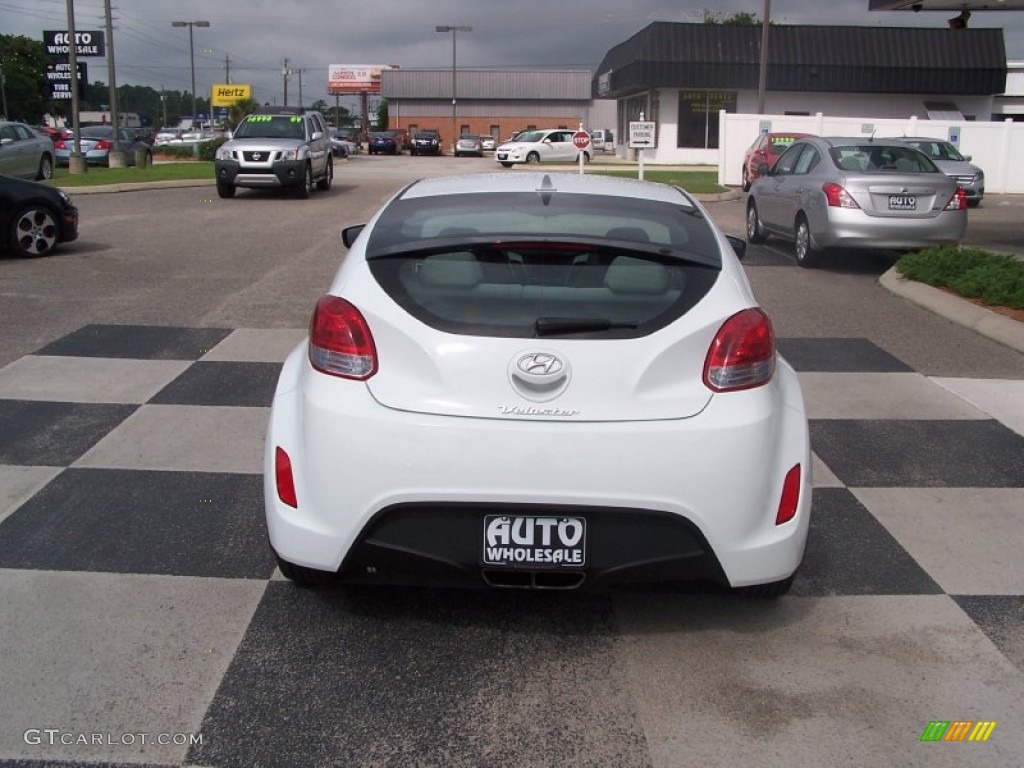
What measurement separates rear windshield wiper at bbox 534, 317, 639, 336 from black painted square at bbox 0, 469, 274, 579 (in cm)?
167

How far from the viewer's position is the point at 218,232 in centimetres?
1603

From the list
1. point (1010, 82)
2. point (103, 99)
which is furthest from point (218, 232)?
point (103, 99)

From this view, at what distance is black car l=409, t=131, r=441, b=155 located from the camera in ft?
189

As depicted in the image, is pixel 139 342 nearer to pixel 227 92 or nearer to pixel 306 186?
pixel 306 186

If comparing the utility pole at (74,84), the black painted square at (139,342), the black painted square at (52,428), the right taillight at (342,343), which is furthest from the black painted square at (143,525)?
the utility pole at (74,84)

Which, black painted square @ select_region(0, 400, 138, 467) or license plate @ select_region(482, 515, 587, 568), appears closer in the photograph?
license plate @ select_region(482, 515, 587, 568)

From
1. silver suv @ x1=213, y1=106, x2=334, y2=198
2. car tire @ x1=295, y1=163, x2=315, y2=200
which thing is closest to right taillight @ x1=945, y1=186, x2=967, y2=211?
silver suv @ x1=213, y1=106, x2=334, y2=198

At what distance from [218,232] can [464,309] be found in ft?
43.5

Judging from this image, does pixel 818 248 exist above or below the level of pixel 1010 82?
below

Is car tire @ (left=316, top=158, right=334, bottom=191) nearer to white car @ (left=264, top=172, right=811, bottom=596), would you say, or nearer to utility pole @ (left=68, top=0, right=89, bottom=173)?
utility pole @ (left=68, top=0, right=89, bottom=173)

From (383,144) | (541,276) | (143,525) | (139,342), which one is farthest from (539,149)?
(541,276)

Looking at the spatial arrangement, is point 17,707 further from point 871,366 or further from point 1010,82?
point 1010,82

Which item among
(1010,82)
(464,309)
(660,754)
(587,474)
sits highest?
(1010,82)

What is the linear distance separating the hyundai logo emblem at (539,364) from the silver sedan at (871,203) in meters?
9.89
